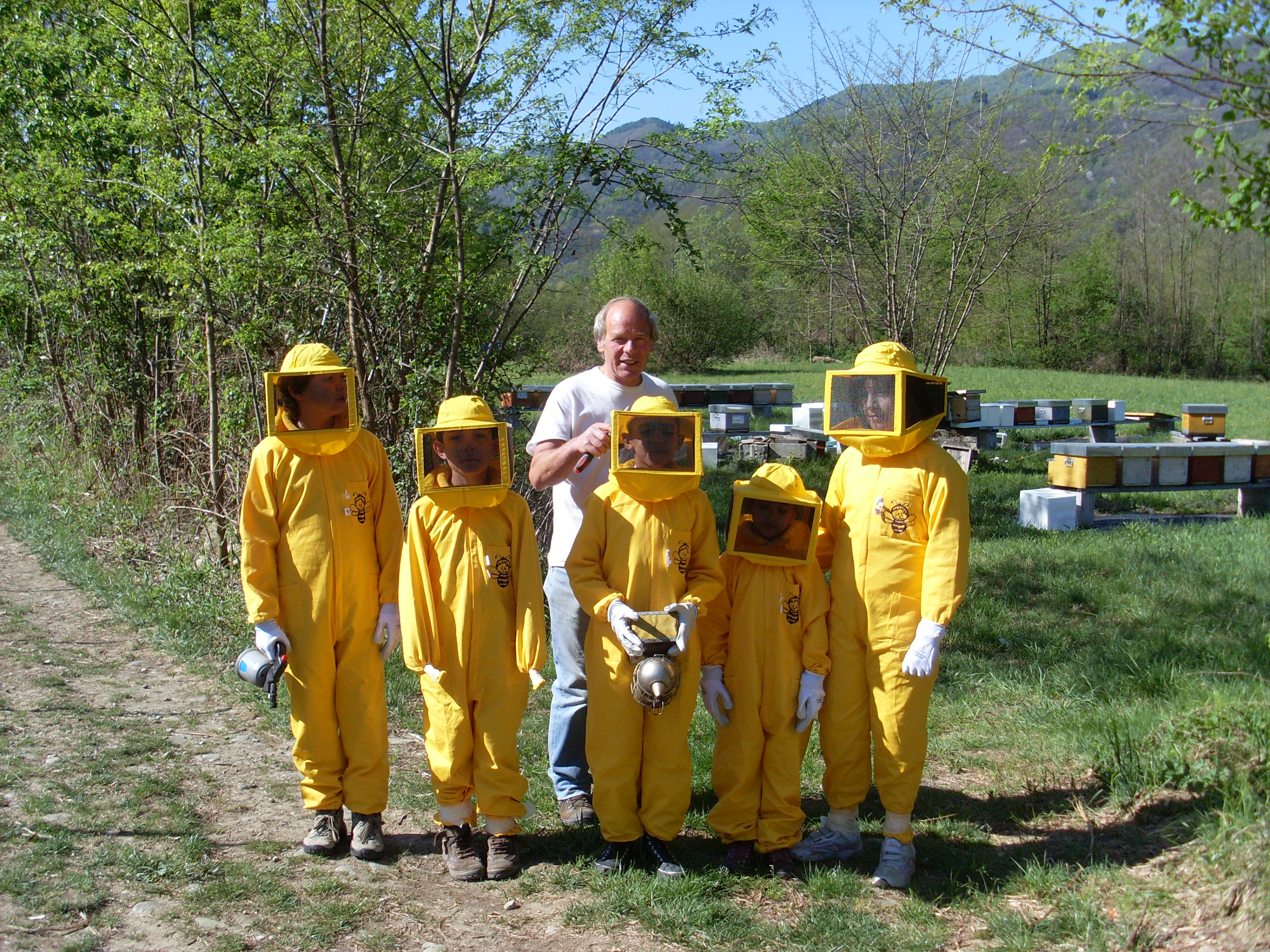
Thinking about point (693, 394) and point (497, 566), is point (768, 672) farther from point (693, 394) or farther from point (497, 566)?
point (693, 394)

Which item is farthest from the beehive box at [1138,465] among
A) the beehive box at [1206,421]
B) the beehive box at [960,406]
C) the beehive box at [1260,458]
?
the beehive box at [1206,421]

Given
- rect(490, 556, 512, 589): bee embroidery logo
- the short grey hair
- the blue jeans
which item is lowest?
the blue jeans

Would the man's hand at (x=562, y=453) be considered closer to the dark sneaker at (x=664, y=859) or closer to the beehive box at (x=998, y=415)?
the dark sneaker at (x=664, y=859)

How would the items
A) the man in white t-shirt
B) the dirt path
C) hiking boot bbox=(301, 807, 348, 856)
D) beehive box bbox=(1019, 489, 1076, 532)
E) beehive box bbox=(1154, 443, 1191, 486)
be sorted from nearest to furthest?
the dirt path, hiking boot bbox=(301, 807, 348, 856), the man in white t-shirt, beehive box bbox=(1019, 489, 1076, 532), beehive box bbox=(1154, 443, 1191, 486)

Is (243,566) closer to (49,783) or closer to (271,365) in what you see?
(49,783)

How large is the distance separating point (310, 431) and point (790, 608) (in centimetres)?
208

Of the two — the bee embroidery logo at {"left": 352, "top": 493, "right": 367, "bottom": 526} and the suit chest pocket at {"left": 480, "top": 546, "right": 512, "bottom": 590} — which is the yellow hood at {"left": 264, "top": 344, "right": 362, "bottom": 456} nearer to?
the bee embroidery logo at {"left": 352, "top": 493, "right": 367, "bottom": 526}

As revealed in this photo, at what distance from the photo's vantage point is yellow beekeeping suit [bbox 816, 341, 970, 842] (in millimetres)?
3678

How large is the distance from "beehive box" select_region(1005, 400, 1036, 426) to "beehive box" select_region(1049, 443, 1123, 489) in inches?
239

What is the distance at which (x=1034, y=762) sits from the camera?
487cm

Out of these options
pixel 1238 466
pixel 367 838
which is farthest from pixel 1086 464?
pixel 367 838

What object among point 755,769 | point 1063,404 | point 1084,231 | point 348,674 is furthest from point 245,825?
point 1084,231

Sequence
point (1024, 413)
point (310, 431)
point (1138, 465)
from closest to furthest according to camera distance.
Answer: point (310, 431) → point (1138, 465) → point (1024, 413)

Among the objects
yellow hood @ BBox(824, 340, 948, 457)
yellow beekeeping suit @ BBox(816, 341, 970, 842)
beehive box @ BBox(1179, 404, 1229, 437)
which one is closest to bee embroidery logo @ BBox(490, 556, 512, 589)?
yellow beekeeping suit @ BBox(816, 341, 970, 842)
